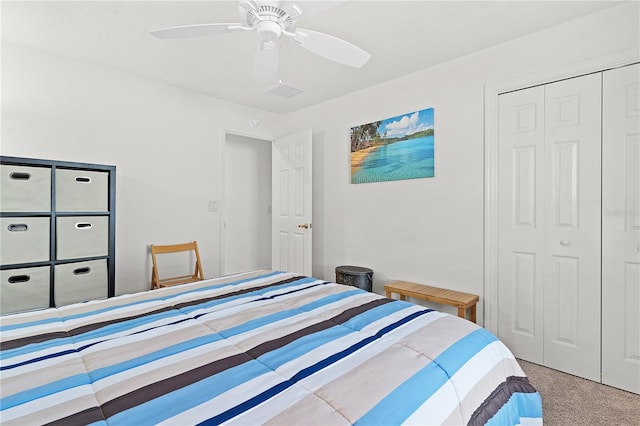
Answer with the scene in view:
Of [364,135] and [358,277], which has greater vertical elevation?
[364,135]

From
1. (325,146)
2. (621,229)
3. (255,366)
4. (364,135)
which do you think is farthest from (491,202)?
(255,366)

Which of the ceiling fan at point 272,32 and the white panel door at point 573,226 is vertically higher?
the ceiling fan at point 272,32

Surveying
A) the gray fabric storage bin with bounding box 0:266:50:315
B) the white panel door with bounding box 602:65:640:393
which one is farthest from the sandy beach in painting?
the gray fabric storage bin with bounding box 0:266:50:315

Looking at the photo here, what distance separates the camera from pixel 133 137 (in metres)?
3.26

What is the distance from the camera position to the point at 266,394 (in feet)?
2.76

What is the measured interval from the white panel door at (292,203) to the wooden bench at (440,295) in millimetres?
1250

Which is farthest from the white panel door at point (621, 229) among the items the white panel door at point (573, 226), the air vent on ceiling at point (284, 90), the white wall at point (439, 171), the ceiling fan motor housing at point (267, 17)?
the air vent on ceiling at point (284, 90)

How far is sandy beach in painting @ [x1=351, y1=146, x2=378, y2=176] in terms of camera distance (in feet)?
11.7

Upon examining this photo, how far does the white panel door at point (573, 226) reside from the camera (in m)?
2.25

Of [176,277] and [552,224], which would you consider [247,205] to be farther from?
[552,224]

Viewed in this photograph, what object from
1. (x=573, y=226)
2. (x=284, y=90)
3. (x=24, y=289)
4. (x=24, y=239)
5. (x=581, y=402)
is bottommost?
(x=581, y=402)

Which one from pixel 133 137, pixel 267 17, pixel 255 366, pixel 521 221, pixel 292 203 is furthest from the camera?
pixel 292 203

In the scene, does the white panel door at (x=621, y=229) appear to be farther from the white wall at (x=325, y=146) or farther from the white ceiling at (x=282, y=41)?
the white ceiling at (x=282, y=41)

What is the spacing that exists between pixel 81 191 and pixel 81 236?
0.36 m
